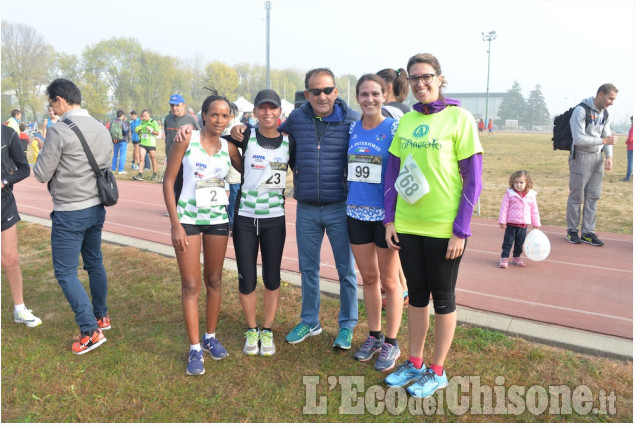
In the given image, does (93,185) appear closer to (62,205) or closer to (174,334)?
(62,205)

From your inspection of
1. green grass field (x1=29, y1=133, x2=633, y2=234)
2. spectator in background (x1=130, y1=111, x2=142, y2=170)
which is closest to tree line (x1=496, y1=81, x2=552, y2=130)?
green grass field (x1=29, y1=133, x2=633, y2=234)

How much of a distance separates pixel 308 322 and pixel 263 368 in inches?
23.6

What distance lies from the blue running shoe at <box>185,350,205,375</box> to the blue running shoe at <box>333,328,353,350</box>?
3.33ft

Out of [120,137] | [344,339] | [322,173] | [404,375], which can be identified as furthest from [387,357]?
[120,137]

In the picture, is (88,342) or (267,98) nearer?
(267,98)

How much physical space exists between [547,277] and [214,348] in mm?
3853

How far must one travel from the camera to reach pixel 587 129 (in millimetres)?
6812

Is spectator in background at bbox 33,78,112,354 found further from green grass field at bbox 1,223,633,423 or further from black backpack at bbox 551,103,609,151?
black backpack at bbox 551,103,609,151

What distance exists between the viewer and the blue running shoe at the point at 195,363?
345cm

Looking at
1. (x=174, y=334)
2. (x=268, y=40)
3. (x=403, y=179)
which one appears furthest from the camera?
(x=268, y=40)

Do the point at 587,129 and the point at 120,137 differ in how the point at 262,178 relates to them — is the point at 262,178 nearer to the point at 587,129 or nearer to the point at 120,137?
the point at 587,129

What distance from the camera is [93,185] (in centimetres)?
383

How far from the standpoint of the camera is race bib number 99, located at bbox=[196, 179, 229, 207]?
3443 mm

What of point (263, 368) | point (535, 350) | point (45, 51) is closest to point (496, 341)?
point (535, 350)
